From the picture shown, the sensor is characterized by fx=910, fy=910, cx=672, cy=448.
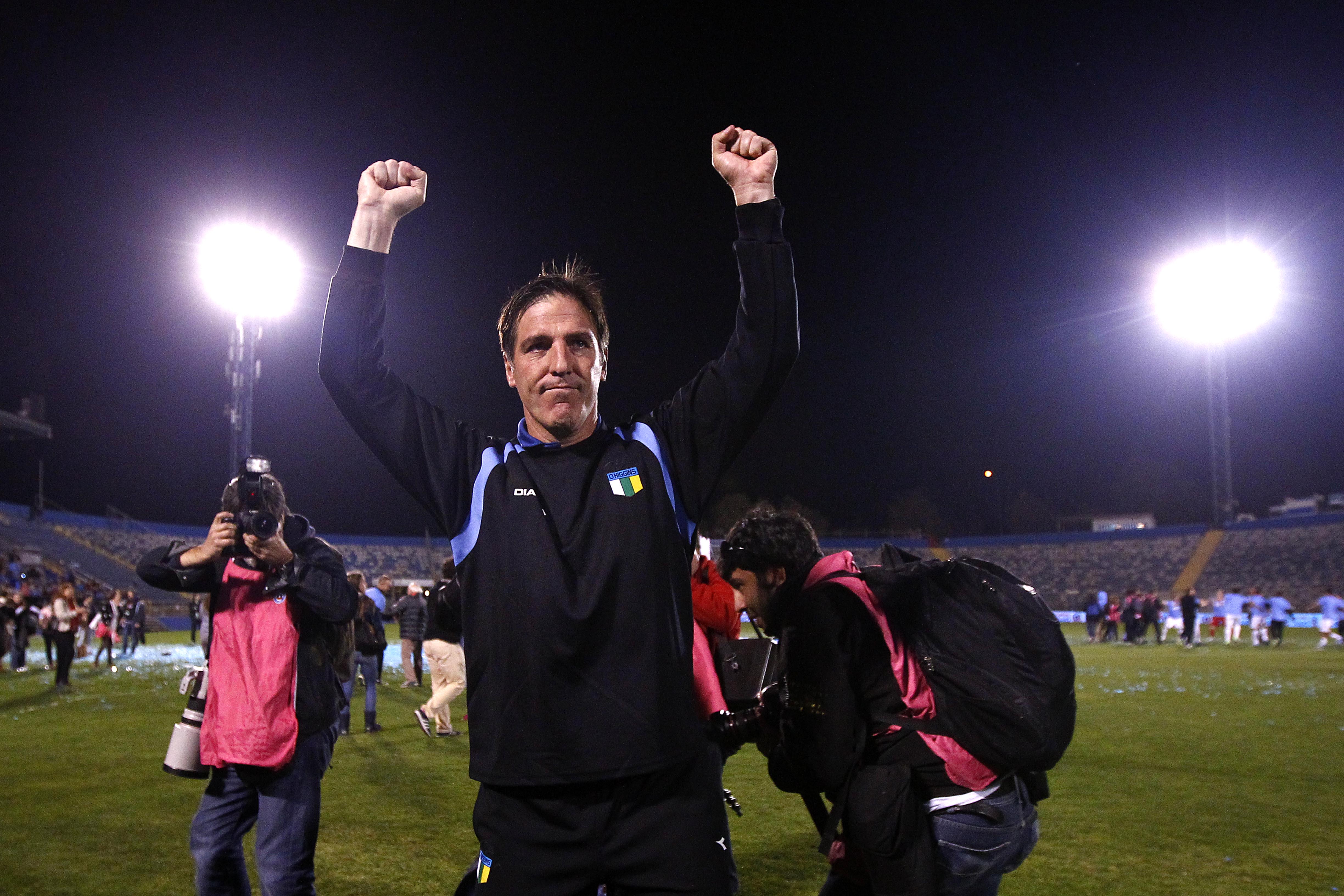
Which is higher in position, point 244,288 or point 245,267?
point 245,267

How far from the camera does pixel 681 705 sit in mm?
1957

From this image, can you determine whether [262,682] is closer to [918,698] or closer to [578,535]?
[578,535]

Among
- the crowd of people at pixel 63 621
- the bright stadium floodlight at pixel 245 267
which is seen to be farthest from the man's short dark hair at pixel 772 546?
the bright stadium floodlight at pixel 245 267

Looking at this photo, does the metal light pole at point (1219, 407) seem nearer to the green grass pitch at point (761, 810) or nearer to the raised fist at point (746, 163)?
the green grass pitch at point (761, 810)

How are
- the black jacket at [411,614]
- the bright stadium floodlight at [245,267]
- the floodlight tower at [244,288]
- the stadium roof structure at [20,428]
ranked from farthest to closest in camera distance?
1. the stadium roof structure at [20,428]
2. the bright stadium floodlight at [245,267]
3. the floodlight tower at [244,288]
4. the black jacket at [411,614]

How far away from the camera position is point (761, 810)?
291 inches

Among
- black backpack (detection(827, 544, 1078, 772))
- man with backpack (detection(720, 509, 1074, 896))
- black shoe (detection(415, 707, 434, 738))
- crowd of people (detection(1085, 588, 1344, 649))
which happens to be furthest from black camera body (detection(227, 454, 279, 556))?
crowd of people (detection(1085, 588, 1344, 649))

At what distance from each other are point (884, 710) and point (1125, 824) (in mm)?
5345

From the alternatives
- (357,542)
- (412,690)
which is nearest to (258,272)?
(412,690)

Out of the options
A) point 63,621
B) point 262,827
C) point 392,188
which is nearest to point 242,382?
point 63,621

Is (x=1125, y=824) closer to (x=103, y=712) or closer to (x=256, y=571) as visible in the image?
(x=256, y=571)

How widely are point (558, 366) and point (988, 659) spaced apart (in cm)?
154

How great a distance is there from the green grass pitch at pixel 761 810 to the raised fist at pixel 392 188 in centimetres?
448

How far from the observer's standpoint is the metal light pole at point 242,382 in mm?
20609
